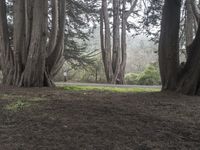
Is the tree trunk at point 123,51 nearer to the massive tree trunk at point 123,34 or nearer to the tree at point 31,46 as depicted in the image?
the massive tree trunk at point 123,34

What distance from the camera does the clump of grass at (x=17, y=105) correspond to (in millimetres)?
5770

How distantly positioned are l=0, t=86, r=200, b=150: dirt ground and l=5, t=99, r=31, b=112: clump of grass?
2 centimetres

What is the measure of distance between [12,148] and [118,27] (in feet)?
70.8

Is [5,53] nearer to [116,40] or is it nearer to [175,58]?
[175,58]

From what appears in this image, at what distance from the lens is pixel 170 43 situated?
30.1 ft

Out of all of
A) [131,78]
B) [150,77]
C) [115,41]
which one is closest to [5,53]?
[115,41]

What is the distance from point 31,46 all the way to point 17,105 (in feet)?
16.0

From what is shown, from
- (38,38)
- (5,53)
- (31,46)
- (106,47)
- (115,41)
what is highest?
(115,41)

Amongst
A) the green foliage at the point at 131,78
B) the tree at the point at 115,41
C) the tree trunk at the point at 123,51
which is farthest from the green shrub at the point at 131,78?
the tree at the point at 115,41

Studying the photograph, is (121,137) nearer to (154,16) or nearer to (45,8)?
(45,8)

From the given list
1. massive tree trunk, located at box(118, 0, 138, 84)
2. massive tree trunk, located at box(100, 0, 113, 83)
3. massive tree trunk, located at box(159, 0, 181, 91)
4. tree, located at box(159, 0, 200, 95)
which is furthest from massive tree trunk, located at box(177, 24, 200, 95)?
massive tree trunk, located at box(118, 0, 138, 84)

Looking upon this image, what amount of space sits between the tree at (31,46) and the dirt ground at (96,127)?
180 inches

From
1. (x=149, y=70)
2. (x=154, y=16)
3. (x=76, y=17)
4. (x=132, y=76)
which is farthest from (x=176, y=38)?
(x=132, y=76)

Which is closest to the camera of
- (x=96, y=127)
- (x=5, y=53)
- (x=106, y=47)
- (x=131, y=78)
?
(x=96, y=127)
